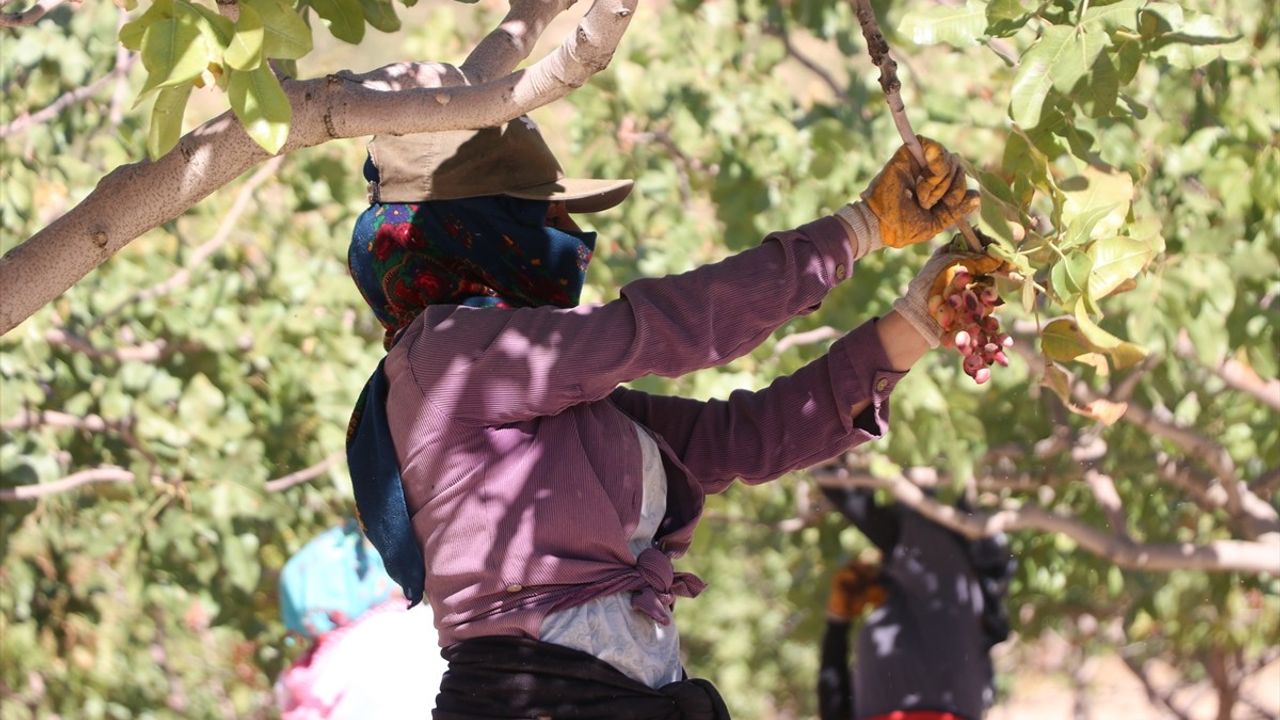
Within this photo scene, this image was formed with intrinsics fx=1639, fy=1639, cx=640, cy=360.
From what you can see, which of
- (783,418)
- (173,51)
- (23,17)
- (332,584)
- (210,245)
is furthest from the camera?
(210,245)

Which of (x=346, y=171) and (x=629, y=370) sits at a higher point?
(x=629, y=370)

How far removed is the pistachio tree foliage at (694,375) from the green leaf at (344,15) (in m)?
1.04

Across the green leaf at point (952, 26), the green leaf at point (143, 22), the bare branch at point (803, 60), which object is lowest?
the bare branch at point (803, 60)

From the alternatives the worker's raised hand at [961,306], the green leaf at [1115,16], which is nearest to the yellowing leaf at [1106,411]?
the worker's raised hand at [961,306]

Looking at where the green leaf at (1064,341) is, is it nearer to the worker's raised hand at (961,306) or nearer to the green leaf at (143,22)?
the worker's raised hand at (961,306)

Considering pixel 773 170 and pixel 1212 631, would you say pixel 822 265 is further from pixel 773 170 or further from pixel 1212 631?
pixel 1212 631

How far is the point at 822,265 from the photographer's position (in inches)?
78.7

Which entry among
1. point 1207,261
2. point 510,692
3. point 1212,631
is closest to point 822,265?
point 510,692

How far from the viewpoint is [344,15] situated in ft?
7.33

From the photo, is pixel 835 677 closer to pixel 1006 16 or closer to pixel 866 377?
pixel 866 377

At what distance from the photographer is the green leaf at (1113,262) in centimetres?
189

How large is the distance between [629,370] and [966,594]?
2.32 metres

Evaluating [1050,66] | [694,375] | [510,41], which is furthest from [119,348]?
[1050,66]

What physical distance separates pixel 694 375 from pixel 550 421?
6.03ft
